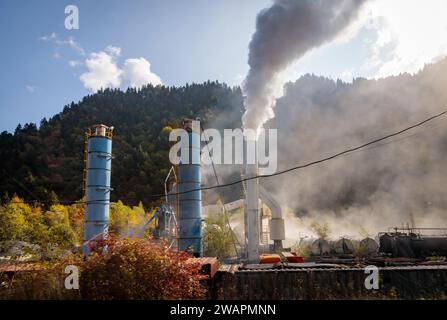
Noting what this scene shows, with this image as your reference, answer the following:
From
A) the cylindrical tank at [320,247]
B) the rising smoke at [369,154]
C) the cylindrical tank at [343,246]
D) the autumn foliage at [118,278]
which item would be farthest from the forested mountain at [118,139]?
the autumn foliage at [118,278]

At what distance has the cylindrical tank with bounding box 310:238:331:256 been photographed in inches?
1114

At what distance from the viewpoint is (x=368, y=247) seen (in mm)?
28000

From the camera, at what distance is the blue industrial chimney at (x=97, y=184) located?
18406 millimetres

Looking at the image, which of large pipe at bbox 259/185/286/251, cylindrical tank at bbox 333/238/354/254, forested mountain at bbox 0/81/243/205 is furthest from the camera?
forested mountain at bbox 0/81/243/205

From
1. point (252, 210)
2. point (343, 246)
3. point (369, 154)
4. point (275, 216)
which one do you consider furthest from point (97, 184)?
point (369, 154)

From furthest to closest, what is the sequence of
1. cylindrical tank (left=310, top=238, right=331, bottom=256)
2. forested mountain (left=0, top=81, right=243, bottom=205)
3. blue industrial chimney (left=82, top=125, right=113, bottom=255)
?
forested mountain (left=0, top=81, right=243, bottom=205), cylindrical tank (left=310, top=238, right=331, bottom=256), blue industrial chimney (left=82, top=125, right=113, bottom=255)

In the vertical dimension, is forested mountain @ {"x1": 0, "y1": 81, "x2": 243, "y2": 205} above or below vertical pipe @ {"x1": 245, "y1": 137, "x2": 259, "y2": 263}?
above

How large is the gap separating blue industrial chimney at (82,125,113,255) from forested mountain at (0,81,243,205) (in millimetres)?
48089

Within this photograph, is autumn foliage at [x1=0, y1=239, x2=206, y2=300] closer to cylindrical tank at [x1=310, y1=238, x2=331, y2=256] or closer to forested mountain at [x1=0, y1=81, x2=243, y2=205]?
cylindrical tank at [x1=310, y1=238, x2=331, y2=256]

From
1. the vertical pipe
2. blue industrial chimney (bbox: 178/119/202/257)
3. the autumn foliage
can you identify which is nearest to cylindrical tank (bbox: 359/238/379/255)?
the vertical pipe

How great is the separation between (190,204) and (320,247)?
48.5ft

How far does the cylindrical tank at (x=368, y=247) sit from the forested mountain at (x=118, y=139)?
168 ft
